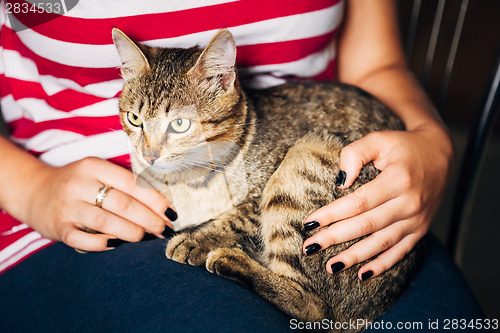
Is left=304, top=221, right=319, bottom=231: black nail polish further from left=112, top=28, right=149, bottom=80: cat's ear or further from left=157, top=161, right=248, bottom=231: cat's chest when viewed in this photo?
left=112, top=28, right=149, bottom=80: cat's ear

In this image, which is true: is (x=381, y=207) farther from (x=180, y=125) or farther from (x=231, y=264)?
(x=180, y=125)

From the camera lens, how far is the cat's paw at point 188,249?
0.75 metres

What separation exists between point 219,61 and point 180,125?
0.44 ft

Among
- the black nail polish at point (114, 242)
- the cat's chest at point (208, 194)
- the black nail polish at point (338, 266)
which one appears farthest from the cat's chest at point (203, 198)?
the black nail polish at point (338, 266)

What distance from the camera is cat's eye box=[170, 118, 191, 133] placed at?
0.70 m

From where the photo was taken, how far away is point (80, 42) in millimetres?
705

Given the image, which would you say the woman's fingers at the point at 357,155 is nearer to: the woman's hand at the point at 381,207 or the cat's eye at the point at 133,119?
the woman's hand at the point at 381,207

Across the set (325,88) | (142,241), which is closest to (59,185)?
(142,241)

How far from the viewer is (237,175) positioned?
77 cm

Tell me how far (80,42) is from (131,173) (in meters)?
0.26

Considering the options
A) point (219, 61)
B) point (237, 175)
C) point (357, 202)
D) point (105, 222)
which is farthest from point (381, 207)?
point (105, 222)

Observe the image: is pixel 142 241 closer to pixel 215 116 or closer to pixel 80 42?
pixel 215 116

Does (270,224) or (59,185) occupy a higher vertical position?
(59,185)

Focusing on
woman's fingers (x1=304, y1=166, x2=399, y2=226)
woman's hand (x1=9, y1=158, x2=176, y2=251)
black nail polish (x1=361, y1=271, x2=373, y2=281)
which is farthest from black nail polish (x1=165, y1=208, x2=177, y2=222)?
black nail polish (x1=361, y1=271, x2=373, y2=281)
